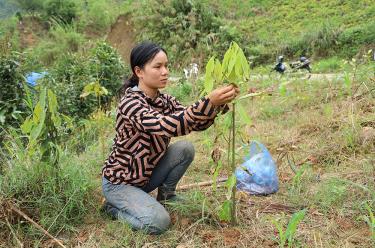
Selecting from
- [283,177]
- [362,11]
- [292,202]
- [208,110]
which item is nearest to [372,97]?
[283,177]

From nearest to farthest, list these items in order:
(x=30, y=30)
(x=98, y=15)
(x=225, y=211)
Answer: (x=225, y=211) < (x=98, y=15) < (x=30, y=30)

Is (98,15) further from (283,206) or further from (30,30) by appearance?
(283,206)

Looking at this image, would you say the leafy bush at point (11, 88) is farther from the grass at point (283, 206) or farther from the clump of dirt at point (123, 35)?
the clump of dirt at point (123, 35)

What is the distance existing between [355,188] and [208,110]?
102 cm

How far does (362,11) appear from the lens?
1140 centimetres

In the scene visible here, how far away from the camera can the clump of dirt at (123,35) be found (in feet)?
53.9

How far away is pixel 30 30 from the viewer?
1005 inches

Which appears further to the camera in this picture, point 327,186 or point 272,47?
point 272,47

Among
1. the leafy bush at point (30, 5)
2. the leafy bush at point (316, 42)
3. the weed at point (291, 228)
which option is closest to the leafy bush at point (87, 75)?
the weed at point (291, 228)

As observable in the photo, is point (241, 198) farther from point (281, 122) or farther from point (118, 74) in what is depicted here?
point (118, 74)

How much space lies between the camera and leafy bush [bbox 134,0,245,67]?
10805 mm

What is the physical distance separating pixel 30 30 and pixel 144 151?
84.4 feet

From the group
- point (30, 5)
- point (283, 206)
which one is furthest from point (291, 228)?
point (30, 5)

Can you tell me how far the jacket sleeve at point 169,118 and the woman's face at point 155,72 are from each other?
124 mm
